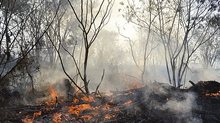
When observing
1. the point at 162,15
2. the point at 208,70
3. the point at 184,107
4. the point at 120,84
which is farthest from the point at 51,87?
the point at 208,70

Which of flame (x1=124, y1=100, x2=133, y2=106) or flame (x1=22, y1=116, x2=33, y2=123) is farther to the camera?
flame (x1=124, y1=100, x2=133, y2=106)

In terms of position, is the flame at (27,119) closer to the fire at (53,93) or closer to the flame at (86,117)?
the flame at (86,117)

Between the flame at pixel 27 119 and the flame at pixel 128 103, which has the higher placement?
the flame at pixel 128 103

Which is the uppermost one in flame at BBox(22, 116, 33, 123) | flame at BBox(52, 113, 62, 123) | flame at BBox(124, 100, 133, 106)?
flame at BBox(124, 100, 133, 106)

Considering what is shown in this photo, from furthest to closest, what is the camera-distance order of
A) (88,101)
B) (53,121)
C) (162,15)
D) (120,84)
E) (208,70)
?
(208,70) < (120,84) < (162,15) < (88,101) < (53,121)

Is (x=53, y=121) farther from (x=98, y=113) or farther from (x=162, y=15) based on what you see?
(x=162, y=15)

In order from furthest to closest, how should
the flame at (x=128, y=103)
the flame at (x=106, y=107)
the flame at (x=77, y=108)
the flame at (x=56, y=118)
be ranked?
1. the flame at (x=128, y=103)
2. the flame at (x=106, y=107)
3. the flame at (x=77, y=108)
4. the flame at (x=56, y=118)

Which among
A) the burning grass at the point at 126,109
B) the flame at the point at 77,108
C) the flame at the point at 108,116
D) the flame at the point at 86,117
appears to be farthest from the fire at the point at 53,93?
the flame at the point at 108,116

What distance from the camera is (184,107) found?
9.84m

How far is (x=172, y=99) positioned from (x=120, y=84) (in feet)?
82.9

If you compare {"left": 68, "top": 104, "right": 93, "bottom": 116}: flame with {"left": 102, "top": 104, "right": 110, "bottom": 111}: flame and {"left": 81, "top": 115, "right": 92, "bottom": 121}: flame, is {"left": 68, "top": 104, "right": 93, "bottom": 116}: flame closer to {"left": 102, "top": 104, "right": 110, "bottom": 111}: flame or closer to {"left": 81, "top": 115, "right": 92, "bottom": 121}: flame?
{"left": 81, "top": 115, "right": 92, "bottom": 121}: flame

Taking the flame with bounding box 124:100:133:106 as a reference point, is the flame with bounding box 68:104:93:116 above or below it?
below

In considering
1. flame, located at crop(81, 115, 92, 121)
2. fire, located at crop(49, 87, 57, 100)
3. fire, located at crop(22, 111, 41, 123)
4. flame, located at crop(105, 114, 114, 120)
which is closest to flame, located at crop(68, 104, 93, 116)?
flame, located at crop(81, 115, 92, 121)

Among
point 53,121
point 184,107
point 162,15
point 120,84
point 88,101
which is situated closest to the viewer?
point 53,121
